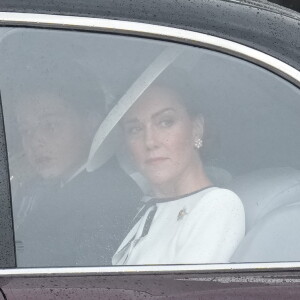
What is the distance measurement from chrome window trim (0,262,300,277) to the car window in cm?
3

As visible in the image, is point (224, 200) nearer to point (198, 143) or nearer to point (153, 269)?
point (198, 143)

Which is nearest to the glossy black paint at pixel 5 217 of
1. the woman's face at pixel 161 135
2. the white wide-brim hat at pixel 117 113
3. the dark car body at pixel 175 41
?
the dark car body at pixel 175 41

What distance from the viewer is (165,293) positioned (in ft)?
7.87

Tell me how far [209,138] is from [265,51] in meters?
0.25

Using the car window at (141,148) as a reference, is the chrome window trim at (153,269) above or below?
below

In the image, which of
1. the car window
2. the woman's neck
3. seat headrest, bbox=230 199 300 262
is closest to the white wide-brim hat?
the car window

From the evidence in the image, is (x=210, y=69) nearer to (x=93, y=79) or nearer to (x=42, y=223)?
(x=93, y=79)

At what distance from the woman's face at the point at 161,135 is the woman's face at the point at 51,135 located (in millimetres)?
126

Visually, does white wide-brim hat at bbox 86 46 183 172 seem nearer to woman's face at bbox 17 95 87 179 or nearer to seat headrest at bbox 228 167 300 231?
woman's face at bbox 17 95 87 179

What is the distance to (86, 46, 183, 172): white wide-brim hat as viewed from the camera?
253 centimetres

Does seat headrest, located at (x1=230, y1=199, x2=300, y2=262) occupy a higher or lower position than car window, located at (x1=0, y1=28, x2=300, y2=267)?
lower

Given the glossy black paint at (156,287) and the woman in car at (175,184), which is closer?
the glossy black paint at (156,287)

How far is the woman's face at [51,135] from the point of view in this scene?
2.52 m

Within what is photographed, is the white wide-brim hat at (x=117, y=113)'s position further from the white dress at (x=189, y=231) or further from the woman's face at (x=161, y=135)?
the white dress at (x=189, y=231)
